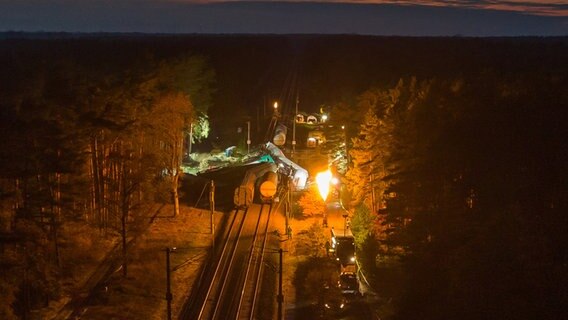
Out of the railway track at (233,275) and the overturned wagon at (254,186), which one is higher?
the overturned wagon at (254,186)

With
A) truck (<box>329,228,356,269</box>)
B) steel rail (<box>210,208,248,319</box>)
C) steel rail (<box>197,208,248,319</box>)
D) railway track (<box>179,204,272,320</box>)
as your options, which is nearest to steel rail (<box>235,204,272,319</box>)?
railway track (<box>179,204,272,320</box>)

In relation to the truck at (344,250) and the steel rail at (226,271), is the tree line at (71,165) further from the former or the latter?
the truck at (344,250)

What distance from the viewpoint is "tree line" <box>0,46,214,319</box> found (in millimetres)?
17719

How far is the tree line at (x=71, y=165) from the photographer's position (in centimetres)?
1772

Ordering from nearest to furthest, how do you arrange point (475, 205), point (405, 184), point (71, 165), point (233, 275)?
point (71, 165) < point (475, 205) < point (405, 184) < point (233, 275)

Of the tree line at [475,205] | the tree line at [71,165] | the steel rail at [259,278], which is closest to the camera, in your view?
the tree line at [475,205]

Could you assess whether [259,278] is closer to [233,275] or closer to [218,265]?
[233,275]

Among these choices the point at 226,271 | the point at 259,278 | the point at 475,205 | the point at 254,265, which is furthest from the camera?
the point at 254,265

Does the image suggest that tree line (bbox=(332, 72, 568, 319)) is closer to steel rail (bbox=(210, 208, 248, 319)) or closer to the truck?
the truck

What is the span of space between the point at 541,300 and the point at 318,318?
767cm

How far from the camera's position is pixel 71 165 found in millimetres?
20141

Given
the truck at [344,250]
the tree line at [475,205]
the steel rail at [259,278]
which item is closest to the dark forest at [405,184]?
the tree line at [475,205]

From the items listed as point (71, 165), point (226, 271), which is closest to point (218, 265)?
point (226, 271)

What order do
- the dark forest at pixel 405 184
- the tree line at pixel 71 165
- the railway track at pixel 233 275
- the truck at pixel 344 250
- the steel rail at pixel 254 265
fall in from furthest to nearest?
the truck at pixel 344 250
the steel rail at pixel 254 265
the railway track at pixel 233 275
the tree line at pixel 71 165
the dark forest at pixel 405 184
